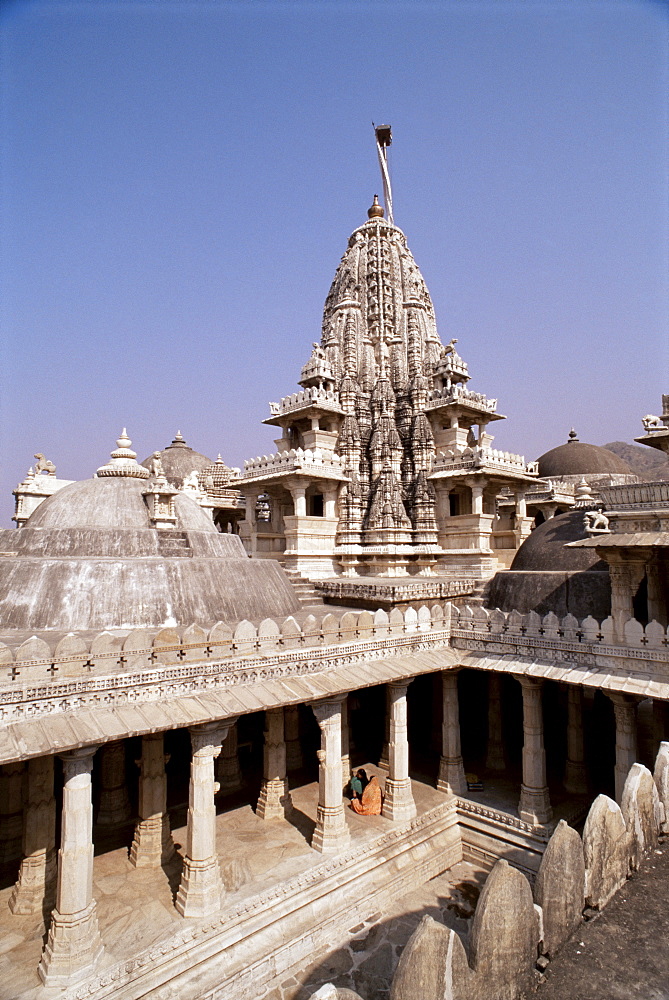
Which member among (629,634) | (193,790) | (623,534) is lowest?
(193,790)

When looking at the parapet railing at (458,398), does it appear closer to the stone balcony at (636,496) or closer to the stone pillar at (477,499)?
the stone pillar at (477,499)

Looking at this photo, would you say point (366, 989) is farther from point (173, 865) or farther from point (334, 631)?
point (334, 631)

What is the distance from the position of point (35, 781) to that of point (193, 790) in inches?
130

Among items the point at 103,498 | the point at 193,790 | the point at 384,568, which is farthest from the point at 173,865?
the point at 384,568

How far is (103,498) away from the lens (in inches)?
694

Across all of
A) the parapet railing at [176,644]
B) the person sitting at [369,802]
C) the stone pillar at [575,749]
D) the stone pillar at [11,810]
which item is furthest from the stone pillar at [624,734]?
the stone pillar at [11,810]

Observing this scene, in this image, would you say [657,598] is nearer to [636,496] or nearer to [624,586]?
[624,586]

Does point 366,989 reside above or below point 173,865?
below

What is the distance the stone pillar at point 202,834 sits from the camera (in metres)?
10.4

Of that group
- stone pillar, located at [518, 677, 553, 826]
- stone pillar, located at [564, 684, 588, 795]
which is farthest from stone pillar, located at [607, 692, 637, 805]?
stone pillar, located at [564, 684, 588, 795]

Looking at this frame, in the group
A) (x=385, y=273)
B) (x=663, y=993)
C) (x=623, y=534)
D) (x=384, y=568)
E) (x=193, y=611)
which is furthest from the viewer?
(x=385, y=273)

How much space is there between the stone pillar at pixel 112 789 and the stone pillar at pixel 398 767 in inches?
266

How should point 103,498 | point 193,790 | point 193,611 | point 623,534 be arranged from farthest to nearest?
point 103,498 → point 193,611 → point 623,534 → point 193,790

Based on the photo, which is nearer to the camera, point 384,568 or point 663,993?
point 663,993
